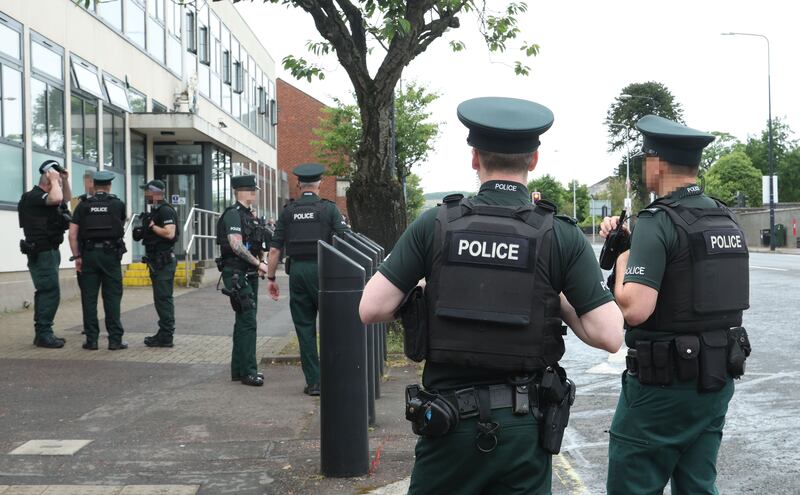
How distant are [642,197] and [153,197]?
7.78m

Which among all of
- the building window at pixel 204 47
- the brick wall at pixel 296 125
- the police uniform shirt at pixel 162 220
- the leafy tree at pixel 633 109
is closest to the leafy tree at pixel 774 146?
the leafy tree at pixel 633 109

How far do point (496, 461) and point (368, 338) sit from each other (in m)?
3.56

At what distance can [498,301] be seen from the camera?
285cm

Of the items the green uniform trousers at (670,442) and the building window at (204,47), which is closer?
the green uniform trousers at (670,442)

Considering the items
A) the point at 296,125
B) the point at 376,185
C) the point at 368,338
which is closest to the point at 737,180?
the point at 296,125

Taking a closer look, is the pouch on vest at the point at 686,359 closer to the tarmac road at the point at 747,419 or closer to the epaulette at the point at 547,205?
the epaulette at the point at 547,205

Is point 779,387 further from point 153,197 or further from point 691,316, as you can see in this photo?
point 153,197

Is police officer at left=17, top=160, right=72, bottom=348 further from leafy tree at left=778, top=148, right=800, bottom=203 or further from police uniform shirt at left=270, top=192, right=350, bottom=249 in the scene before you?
leafy tree at left=778, top=148, right=800, bottom=203

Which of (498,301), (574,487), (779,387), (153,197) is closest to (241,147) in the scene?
(153,197)

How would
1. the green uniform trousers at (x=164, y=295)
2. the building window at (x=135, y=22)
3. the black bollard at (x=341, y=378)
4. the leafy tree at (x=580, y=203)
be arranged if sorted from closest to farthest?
1. the black bollard at (x=341, y=378)
2. the green uniform trousers at (x=164, y=295)
3. the building window at (x=135, y=22)
4. the leafy tree at (x=580, y=203)

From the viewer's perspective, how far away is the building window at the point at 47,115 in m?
15.8

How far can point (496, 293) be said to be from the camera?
9.36 ft

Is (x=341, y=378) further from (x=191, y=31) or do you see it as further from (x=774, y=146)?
(x=774, y=146)

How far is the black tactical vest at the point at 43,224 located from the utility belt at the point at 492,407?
26.5ft
